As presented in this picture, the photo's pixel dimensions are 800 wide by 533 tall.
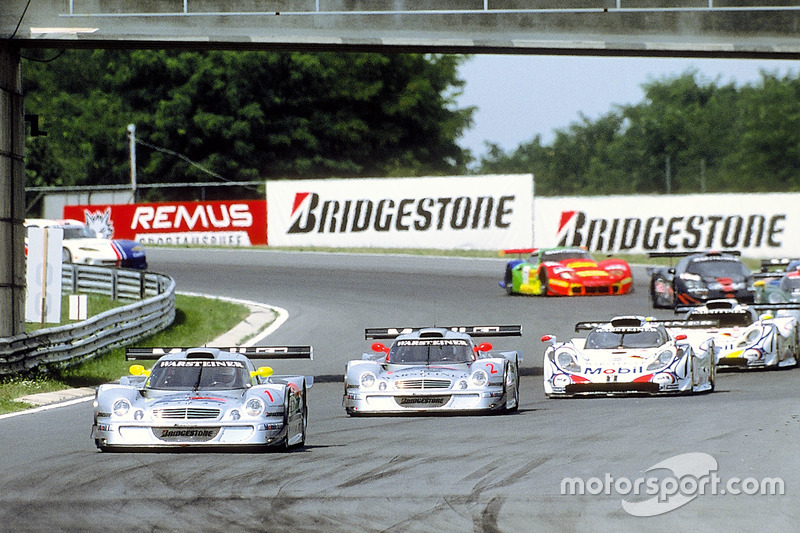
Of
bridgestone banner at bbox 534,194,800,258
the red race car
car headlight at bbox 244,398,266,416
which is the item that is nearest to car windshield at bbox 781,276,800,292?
the red race car

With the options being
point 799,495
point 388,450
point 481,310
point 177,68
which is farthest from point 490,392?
point 177,68

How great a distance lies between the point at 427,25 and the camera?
1789 centimetres

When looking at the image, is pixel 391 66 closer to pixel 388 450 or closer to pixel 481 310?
pixel 481 310

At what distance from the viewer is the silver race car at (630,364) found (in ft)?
54.6

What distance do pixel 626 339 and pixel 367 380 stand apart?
13.7 ft

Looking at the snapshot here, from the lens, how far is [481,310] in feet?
93.9

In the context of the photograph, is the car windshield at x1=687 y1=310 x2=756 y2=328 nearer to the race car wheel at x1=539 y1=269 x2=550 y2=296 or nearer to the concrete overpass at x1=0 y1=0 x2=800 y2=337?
the concrete overpass at x1=0 y1=0 x2=800 y2=337

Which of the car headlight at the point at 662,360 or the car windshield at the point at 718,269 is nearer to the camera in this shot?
the car headlight at the point at 662,360

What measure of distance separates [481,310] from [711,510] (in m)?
20.0

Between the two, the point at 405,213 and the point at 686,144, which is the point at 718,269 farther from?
the point at 686,144

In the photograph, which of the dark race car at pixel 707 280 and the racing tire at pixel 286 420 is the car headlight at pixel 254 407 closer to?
the racing tire at pixel 286 420

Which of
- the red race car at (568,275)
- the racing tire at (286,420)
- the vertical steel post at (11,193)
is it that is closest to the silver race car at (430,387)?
the racing tire at (286,420)

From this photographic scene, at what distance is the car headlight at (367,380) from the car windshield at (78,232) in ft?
63.5

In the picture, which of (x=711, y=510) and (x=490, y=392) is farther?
(x=490, y=392)
